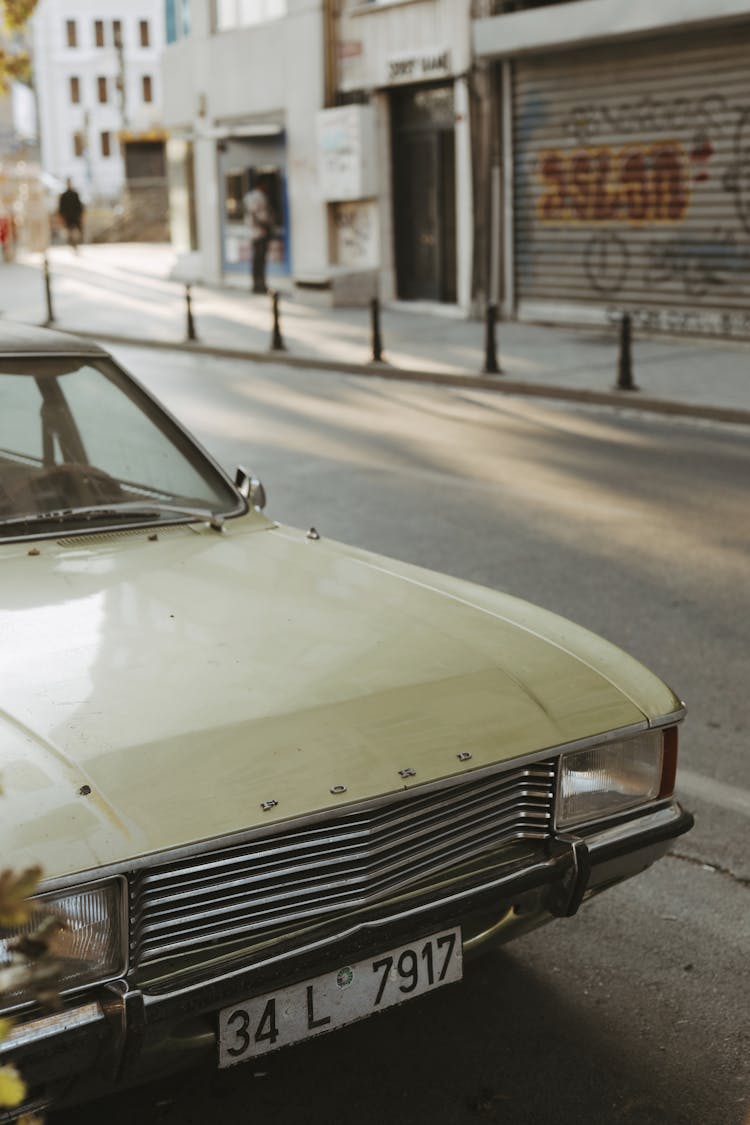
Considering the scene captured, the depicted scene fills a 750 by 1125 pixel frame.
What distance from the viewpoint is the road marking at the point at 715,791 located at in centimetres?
455

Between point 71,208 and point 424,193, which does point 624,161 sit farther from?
point 71,208

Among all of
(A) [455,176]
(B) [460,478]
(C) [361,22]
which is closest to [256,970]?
(B) [460,478]

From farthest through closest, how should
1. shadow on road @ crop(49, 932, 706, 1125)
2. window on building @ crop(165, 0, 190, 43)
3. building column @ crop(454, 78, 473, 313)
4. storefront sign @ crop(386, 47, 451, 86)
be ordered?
window on building @ crop(165, 0, 190, 43) → storefront sign @ crop(386, 47, 451, 86) → building column @ crop(454, 78, 473, 313) → shadow on road @ crop(49, 932, 706, 1125)

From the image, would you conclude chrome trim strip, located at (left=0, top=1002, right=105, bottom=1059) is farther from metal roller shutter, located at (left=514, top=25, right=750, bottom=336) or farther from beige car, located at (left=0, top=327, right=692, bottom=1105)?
metal roller shutter, located at (left=514, top=25, right=750, bottom=336)

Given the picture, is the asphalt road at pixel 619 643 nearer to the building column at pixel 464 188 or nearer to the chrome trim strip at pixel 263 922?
the chrome trim strip at pixel 263 922

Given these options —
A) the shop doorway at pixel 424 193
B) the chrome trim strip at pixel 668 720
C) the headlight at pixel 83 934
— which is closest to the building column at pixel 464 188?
the shop doorway at pixel 424 193

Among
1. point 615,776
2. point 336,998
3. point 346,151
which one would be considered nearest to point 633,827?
point 615,776

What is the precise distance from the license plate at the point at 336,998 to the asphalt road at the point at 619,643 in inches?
13.8

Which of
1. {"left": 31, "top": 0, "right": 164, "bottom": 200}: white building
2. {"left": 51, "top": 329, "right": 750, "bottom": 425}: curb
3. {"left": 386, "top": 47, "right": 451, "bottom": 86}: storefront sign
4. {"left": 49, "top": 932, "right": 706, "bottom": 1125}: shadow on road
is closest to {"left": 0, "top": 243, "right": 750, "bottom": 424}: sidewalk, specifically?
{"left": 51, "top": 329, "right": 750, "bottom": 425}: curb

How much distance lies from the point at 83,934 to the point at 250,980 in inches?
12.3

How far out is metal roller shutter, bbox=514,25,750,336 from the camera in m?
17.8

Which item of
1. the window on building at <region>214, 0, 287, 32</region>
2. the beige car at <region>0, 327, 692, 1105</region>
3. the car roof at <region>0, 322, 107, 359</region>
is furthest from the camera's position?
the window on building at <region>214, 0, 287, 32</region>

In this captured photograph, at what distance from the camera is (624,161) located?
763 inches

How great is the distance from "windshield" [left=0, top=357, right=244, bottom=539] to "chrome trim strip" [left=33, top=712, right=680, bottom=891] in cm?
150
